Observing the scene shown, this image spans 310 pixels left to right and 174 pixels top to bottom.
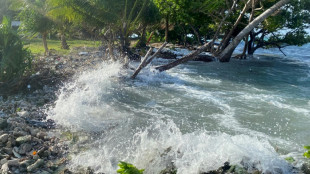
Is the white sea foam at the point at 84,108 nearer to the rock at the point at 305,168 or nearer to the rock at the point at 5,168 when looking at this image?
the rock at the point at 5,168

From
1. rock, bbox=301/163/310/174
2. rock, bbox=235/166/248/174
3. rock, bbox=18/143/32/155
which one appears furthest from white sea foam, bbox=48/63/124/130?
rock, bbox=301/163/310/174

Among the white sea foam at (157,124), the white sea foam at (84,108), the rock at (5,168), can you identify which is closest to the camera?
the rock at (5,168)

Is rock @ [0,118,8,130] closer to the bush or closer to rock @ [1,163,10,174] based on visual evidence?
rock @ [1,163,10,174]

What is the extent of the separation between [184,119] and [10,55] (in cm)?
605

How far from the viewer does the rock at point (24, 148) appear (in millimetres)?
5926

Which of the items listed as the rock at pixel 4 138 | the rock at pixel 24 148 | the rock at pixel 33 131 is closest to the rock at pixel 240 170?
the rock at pixel 24 148

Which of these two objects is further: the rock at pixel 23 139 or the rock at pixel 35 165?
the rock at pixel 23 139

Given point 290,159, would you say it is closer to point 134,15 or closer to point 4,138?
point 4,138

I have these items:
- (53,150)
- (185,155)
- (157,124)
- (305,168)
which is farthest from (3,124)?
(305,168)

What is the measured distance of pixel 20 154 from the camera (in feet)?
19.3

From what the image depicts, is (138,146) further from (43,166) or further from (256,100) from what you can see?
(256,100)

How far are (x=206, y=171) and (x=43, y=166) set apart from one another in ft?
10.1

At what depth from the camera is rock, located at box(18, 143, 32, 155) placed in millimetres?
5926

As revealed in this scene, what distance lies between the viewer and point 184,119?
333 inches
